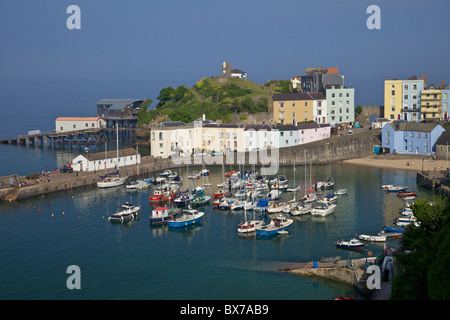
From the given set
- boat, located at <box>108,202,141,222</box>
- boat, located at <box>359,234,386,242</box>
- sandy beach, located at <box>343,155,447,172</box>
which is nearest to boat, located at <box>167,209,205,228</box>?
boat, located at <box>108,202,141,222</box>

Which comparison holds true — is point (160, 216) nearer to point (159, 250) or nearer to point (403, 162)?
point (159, 250)

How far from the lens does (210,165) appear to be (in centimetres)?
5997

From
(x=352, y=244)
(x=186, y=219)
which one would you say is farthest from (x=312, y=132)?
(x=352, y=244)

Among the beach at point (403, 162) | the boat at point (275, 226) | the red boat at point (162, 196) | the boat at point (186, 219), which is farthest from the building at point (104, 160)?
the boat at point (275, 226)

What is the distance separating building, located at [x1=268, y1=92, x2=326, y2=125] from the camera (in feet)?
227

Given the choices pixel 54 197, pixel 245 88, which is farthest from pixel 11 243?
pixel 245 88

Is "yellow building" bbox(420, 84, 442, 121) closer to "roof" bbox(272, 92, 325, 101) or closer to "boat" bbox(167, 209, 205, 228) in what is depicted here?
"roof" bbox(272, 92, 325, 101)

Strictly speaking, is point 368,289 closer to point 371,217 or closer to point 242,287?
point 242,287

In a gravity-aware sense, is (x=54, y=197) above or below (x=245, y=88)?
below

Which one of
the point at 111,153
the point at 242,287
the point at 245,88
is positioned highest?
the point at 245,88

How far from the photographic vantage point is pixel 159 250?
3244cm

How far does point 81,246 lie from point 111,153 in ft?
79.4

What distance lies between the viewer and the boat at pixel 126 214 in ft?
127

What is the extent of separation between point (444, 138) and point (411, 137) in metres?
3.95
